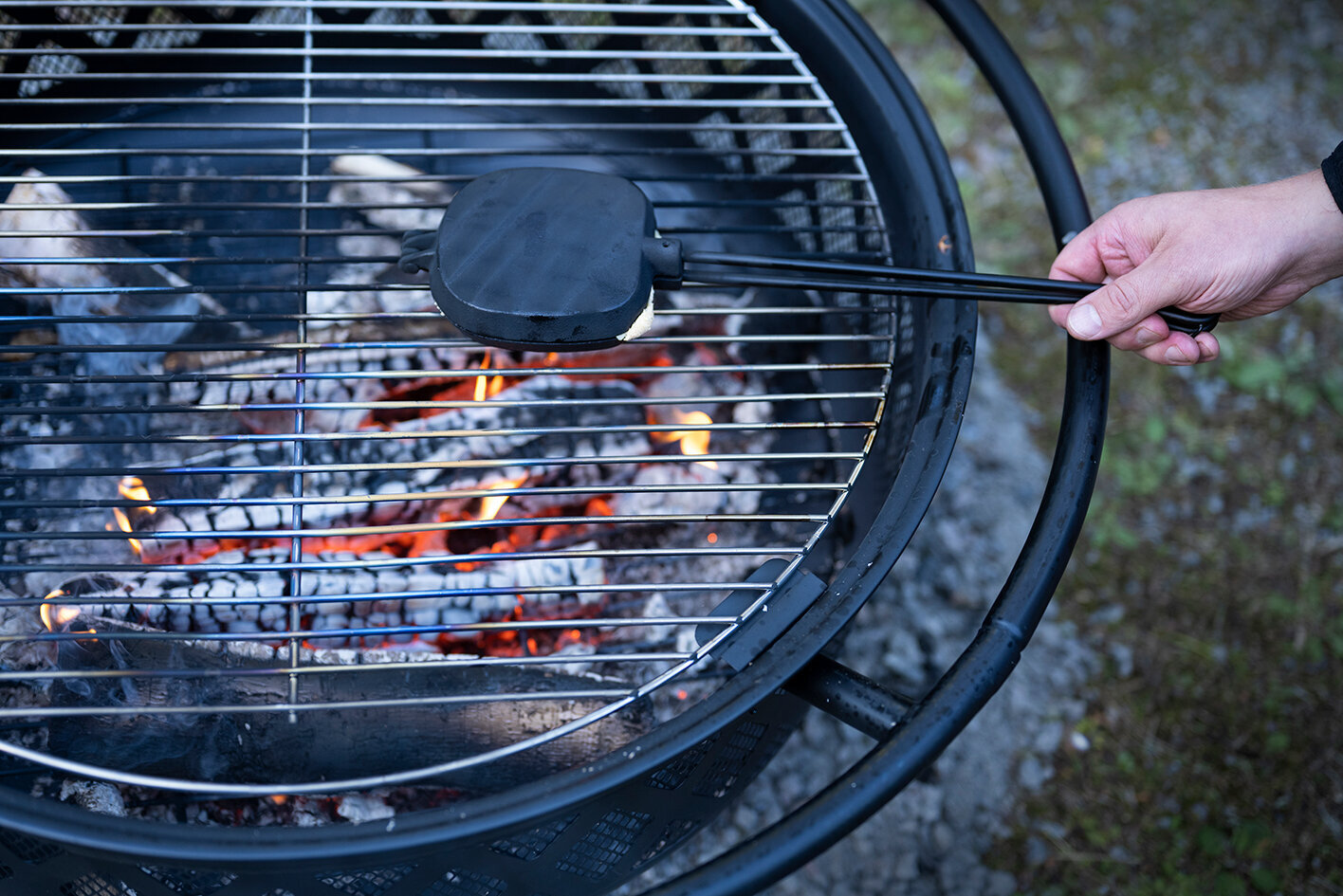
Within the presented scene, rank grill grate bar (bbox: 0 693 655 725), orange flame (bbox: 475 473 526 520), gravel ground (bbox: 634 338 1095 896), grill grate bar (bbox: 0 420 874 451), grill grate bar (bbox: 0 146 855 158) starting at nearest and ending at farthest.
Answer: grill grate bar (bbox: 0 693 655 725) < grill grate bar (bbox: 0 420 874 451) < grill grate bar (bbox: 0 146 855 158) < orange flame (bbox: 475 473 526 520) < gravel ground (bbox: 634 338 1095 896)

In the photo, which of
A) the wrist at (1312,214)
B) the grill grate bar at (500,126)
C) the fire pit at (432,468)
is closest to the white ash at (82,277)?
the fire pit at (432,468)

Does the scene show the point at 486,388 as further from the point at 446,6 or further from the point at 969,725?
the point at 969,725

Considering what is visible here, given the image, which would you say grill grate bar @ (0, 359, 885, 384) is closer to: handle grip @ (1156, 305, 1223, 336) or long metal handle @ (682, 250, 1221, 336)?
long metal handle @ (682, 250, 1221, 336)

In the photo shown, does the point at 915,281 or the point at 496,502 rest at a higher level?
the point at 915,281

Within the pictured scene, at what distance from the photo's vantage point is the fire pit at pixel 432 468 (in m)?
0.85

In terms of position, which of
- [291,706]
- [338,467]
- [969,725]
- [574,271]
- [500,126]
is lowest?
[969,725]

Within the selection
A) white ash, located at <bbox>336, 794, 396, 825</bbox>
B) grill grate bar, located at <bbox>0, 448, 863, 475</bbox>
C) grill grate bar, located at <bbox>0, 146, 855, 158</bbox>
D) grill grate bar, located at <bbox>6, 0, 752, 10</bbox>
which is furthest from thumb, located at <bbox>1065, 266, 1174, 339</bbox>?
white ash, located at <bbox>336, 794, 396, 825</bbox>

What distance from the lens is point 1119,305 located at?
36.6 inches

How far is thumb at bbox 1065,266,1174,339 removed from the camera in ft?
3.04

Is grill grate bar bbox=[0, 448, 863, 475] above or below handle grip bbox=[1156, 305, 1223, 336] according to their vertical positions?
below

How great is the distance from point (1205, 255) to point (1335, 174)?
17 cm

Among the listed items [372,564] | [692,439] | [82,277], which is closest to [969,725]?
[692,439]

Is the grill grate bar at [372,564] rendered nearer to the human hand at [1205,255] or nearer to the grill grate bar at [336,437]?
the grill grate bar at [336,437]

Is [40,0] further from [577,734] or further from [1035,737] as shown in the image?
[1035,737]
